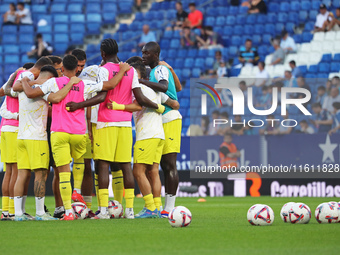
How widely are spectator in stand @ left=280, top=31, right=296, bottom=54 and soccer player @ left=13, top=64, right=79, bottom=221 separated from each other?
1242 centimetres

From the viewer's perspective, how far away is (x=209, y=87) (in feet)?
59.5

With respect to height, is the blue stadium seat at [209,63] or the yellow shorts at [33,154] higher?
the blue stadium seat at [209,63]

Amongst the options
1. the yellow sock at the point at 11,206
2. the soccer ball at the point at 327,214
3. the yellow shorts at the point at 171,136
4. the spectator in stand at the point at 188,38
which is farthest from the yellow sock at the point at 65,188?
the spectator in stand at the point at 188,38

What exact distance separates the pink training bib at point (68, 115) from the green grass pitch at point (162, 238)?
3.99 feet

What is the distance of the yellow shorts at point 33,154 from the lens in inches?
346

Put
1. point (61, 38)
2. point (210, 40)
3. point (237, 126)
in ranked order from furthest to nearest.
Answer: point (61, 38), point (210, 40), point (237, 126)

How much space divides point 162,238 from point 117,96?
296 centimetres

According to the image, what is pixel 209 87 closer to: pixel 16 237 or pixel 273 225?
pixel 273 225

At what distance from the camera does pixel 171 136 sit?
9.75 meters

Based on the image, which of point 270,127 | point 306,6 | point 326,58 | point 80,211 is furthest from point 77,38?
point 80,211

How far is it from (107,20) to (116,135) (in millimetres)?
15858

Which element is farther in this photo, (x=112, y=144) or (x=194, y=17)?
(x=194, y=17)

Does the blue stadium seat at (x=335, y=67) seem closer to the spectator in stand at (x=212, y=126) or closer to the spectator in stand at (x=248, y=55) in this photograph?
the spectator in stand at (x=248, y=55)

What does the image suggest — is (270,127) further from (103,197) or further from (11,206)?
(11,206)
